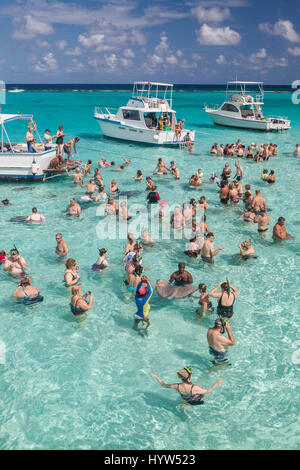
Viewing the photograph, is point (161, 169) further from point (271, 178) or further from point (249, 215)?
point (249, 215)

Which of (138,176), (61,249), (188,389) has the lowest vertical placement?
(188,389)

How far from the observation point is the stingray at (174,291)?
8.94m

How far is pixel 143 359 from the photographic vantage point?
24.5 ft

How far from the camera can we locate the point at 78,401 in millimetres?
6566

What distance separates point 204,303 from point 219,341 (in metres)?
1.58

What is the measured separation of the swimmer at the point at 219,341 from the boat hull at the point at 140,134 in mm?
21463

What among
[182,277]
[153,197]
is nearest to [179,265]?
[182,277]

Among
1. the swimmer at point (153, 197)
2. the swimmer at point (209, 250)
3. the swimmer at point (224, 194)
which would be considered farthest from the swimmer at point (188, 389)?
the swimmer at point (224, 194)

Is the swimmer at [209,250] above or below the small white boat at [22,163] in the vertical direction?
below

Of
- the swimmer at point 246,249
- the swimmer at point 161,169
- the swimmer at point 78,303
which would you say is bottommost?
the swimmer at point 78,303

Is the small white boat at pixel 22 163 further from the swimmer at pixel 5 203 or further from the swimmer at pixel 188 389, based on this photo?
the swimmer at pixel 188 389

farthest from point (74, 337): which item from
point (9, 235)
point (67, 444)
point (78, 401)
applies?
point (9, 235)

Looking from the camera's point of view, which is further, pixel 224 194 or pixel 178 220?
pixel 224 194

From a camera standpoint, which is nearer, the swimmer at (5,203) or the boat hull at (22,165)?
the swimmer at (5,203)
